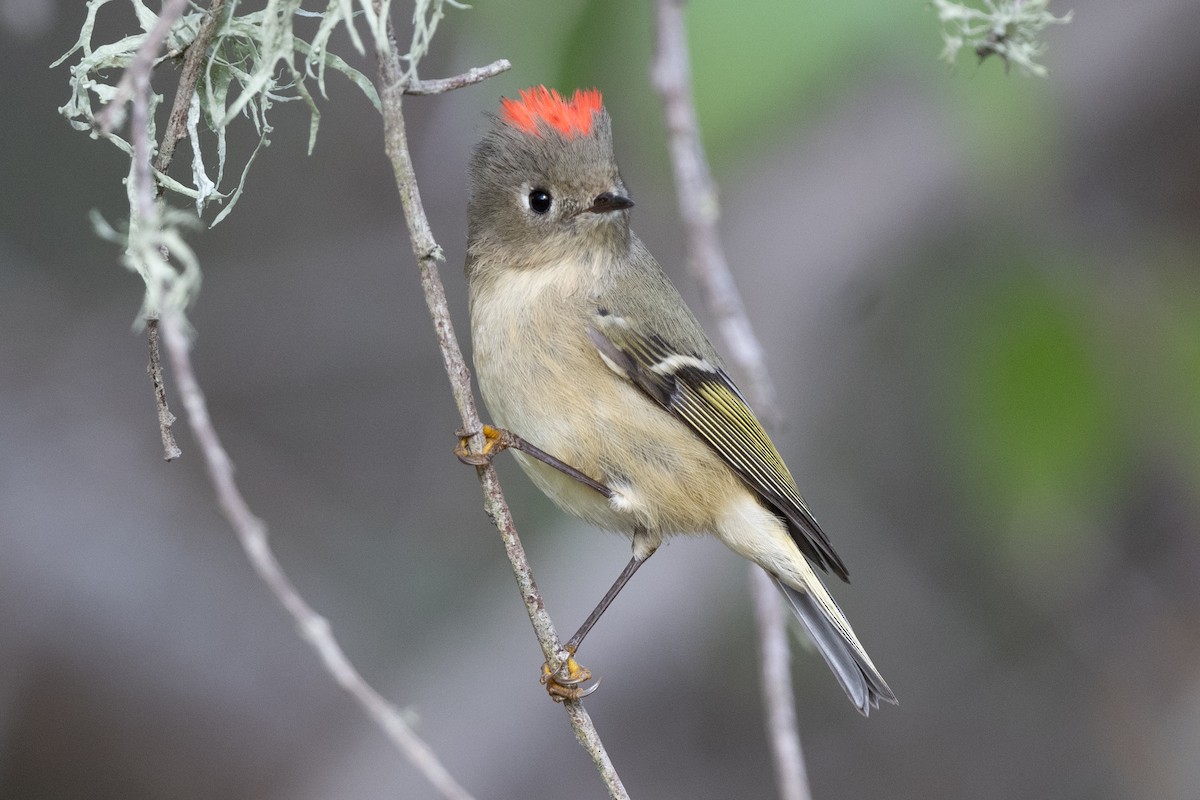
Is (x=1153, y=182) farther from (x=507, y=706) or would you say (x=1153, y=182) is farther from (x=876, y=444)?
(x=507, y=706)

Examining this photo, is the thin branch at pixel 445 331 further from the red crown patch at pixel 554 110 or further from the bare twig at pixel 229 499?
the red crown patch at pixel 554 110

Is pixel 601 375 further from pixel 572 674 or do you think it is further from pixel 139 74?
pixel 139 74

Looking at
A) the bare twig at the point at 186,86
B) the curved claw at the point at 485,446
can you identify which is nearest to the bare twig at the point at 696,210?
the bare twig at the point at 186,86

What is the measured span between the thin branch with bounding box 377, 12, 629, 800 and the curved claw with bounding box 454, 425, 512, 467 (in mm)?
144

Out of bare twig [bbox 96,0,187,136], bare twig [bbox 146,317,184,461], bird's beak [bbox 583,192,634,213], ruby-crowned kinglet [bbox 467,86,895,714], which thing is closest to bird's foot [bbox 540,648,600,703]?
ruby-crowned kinglet [bbox 467,86,895,714]

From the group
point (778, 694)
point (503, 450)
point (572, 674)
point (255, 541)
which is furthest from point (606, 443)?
point (255, 541)

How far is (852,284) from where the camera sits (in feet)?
12.0

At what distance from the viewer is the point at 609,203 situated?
2.82m

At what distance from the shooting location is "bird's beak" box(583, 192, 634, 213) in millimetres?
2770

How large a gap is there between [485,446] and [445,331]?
51 cm

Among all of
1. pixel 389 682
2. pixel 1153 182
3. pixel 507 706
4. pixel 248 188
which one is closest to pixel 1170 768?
pixel 1153 182

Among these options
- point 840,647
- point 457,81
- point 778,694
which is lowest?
point 840,647

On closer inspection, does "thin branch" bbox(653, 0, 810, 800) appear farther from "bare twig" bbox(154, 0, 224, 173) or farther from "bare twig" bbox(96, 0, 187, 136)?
"bare twig" bbox(154, 0, 224, 173)

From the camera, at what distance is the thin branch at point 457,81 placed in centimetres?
193
